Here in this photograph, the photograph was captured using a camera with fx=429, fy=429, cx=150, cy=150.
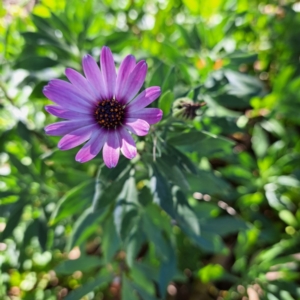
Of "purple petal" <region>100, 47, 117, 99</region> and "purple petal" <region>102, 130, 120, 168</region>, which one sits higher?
"purple petal" <region>100, 47, 117, 99</region>

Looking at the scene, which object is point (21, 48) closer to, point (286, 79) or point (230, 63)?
point (230, 63)

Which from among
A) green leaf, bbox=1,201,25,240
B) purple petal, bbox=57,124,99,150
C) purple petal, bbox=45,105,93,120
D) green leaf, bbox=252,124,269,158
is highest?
purple petal, bbox=45,105,93,120

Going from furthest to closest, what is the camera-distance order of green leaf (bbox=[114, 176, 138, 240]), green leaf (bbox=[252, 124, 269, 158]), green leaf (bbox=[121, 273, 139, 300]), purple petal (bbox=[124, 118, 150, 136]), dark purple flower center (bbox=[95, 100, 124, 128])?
green leaf (bbox=[252, 124, 269, 158]) < green leaf (bbox=[121, 273, 139, 300]) < green leaf (bbox=[114, 176, 138, 240]) < dark purple flower center (bbox=[95, 100, 124, 128]) < purple petal (bbox=[124, 118, 150, 136])

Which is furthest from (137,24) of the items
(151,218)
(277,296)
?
(277,296)

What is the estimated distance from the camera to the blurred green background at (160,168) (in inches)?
55.7

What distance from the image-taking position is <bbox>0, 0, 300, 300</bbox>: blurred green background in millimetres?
1414

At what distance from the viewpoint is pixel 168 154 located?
1212mm

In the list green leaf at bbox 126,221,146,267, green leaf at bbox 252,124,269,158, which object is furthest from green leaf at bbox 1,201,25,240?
green leaf at bbox 252,124,269,158

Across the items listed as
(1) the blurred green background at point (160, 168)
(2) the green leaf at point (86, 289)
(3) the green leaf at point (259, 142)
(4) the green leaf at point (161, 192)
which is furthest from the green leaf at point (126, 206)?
(3) the green leaf at point (259, 142)

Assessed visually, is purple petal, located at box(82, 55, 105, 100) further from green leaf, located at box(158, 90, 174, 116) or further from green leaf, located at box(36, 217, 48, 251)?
green leaf, located at box(36, 217, 48, 251)

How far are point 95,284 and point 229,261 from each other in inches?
30.1

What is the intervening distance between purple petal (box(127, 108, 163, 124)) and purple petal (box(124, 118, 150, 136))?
0.04 ft

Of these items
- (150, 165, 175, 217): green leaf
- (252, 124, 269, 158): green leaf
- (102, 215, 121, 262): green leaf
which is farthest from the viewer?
(252, 124, 269, 158): green leaf

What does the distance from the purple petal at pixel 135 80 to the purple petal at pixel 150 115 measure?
52mm
